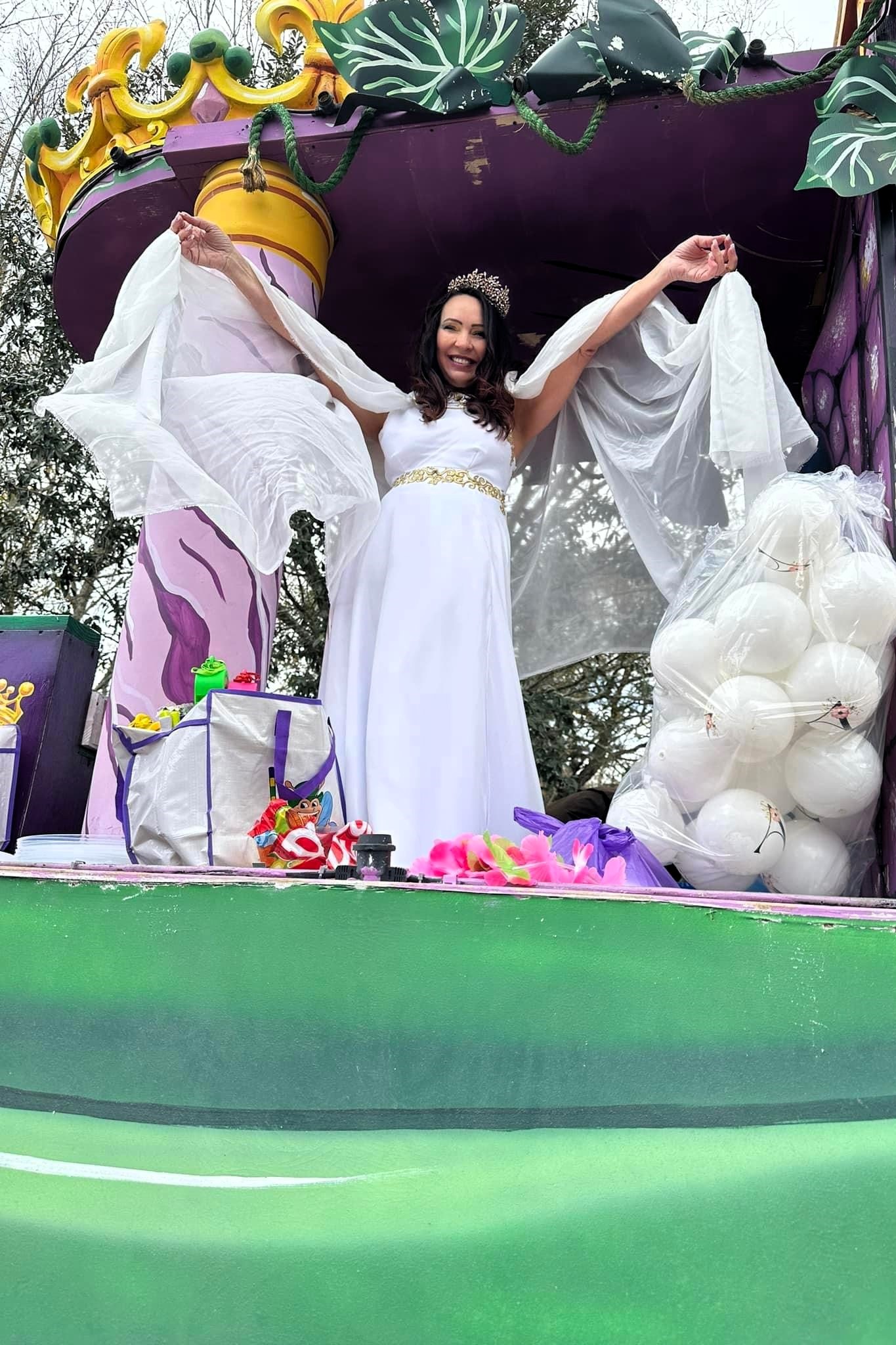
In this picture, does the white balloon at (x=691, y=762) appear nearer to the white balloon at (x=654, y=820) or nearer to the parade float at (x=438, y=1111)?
the white balloon at (x=654, y=820)

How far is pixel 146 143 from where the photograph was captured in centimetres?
317

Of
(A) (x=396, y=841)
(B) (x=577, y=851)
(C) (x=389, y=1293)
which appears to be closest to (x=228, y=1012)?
A: (C) (x=389, y=1293)

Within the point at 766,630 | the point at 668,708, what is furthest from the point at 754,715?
the point at 668,708

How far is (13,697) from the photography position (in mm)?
2703

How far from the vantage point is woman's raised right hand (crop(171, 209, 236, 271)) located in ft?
8.38

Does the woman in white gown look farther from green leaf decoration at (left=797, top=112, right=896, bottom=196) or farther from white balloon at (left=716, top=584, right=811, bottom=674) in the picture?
white balloon at (left=716, top=584, right=811, bottom=674)

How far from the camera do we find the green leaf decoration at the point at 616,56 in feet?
8.92

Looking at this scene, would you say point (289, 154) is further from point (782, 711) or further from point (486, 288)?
point (782, 711)

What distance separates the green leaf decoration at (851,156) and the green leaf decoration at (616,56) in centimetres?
51

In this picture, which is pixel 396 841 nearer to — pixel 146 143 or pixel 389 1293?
pixel 389 1293

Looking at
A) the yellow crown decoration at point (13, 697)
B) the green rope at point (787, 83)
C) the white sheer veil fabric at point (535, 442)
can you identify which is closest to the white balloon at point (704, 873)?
the white sheer veil fabric at point (535, 442)

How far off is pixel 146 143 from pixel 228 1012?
2.74m

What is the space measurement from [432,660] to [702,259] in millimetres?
1161

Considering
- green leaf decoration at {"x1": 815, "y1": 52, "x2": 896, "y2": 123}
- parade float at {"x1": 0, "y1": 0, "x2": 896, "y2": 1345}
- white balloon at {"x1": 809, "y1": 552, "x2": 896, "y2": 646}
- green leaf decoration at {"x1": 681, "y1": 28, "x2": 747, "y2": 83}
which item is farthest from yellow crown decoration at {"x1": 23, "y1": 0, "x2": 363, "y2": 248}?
parade float at {"x1": 0, "y1": 0, "x2": 896, "y2": 1345}
